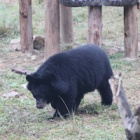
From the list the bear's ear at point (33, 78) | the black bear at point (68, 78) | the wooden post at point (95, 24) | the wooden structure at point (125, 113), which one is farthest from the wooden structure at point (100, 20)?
the wooden structure at point (125, 113)

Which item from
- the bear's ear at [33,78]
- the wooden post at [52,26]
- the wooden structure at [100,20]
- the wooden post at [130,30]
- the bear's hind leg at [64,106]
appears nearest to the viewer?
the bear's ear at [33,78]

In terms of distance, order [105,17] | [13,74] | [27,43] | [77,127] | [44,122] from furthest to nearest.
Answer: [105,17]
[27,43]
[13,74]
[44,122]
[77,127]

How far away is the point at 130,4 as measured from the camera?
9.50 meters

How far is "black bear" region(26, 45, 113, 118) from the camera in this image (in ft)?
21.0

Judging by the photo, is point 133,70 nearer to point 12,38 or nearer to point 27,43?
point 27,43

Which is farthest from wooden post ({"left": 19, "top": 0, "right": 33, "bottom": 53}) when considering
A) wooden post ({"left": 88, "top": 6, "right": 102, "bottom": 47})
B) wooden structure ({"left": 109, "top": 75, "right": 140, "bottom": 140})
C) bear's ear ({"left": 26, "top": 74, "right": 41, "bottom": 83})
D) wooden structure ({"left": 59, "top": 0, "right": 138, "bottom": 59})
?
wooden structure ({"left": 109, "top": 75, "right": 140, "bottom": 140})

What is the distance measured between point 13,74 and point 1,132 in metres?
3.15

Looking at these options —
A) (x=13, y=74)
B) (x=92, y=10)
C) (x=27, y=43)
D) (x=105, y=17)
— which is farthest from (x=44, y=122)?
(x=105, y=17)

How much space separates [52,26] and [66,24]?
5.91 ft

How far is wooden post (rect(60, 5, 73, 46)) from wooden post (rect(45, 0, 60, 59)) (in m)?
1.65

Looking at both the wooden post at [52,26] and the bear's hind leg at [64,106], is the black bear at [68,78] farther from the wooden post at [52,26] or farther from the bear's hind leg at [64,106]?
the wooden post at [52,26]

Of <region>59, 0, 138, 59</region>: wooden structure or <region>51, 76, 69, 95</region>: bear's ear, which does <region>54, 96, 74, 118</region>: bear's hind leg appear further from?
<region>59, 0, 138, 59</region>: wooden structure

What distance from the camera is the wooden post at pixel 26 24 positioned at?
10.5 m

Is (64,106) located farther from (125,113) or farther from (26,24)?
(26,24)
